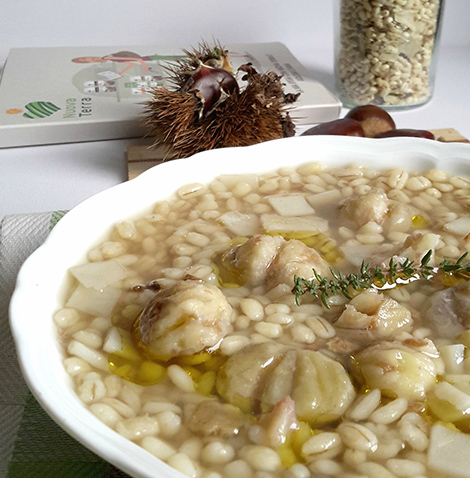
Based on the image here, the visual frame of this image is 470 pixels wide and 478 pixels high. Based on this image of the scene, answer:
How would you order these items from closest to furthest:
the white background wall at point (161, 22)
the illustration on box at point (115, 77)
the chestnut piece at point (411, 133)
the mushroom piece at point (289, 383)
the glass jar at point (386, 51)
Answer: the mushroom piece at point (289, 383) → the chestnut piece at point (411, 133) → the glass jar at point (386, 51) → the illustration on box at point (115, 77) → the white background wall at point (161, 22)

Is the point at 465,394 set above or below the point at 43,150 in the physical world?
above

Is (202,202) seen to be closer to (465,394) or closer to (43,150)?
(465,394)

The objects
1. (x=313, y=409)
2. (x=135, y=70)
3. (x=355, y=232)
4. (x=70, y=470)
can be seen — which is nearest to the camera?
(x=313, y=409)

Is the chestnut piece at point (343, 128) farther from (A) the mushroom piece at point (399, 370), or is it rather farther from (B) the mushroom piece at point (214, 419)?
(B) the mushroom piece at point (214, 419)

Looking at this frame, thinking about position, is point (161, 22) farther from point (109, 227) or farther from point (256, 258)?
point (256, 258)

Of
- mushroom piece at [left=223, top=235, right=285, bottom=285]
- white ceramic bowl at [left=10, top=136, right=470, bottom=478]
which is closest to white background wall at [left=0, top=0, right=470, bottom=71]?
white ceramic bowl at [left=10, top=136, right=470, bottom=478]

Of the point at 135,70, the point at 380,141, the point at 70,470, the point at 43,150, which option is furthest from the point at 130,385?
the point at 135,70

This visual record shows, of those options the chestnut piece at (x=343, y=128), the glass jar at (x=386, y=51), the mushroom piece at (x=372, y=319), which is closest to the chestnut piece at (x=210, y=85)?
the chestnut piece at (x=343, y=128)
